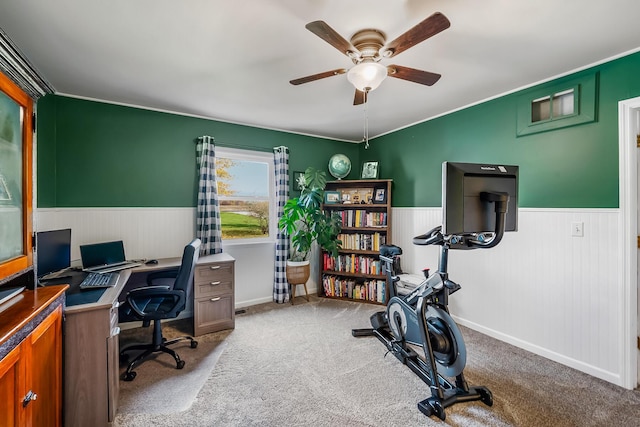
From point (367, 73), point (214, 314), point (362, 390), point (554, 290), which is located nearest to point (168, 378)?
point (214, 314)

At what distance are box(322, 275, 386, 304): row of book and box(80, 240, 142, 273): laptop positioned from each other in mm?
2399

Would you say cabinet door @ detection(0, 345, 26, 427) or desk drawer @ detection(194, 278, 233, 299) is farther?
desk drawer @ detection(194, 278, 233, 299)

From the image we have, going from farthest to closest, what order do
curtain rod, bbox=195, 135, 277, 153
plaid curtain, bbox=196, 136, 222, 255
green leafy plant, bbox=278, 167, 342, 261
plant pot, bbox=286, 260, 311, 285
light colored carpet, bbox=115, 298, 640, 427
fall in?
plant pot, bbox=286, 260, 311, 285 → green leafy plant, bbox=278, 167, 342, 261 → curtain rod, bbox=195, 135, 277, 153 → plaid curtain, bbox=196, 136, 222, 255 → light colored carpet, bbox=115, 298, 640, 427

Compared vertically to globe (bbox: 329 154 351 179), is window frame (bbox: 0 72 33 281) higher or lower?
lower

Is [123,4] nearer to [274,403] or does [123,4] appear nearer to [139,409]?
[139,409]

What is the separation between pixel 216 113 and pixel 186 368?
2.65 meters

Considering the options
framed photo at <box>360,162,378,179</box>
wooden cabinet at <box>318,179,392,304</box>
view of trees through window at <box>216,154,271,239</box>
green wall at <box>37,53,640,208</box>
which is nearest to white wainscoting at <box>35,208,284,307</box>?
green wall at <box>37,53,640,208</box>

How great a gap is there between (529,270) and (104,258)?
13.1 feet

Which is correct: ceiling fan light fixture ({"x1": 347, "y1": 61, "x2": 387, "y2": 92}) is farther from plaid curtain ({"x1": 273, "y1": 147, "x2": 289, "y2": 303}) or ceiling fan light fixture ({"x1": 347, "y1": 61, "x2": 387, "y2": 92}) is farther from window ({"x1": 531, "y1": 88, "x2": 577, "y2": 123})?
Answer: plaid curtain ({"x1": 273, "y1": 147, "x2": 289, "y2": 303})

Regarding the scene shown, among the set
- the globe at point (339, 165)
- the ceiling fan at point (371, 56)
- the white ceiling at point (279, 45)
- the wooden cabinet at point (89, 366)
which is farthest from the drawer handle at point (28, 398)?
the globe at point (339, 165)

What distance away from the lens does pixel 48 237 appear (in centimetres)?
214

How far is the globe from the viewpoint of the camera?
4.14 metres

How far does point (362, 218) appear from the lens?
3996 millimetres

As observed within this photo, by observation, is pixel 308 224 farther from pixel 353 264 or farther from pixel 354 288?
pixel 354 288
